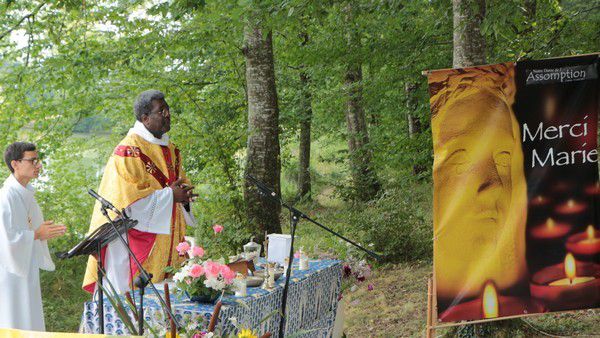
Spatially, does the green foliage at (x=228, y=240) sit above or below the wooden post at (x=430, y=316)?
above

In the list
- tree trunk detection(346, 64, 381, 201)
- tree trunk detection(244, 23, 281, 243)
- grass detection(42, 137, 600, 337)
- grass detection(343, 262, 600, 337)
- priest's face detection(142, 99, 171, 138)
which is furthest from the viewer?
tree trunk detection(346, 64, 381, 201)

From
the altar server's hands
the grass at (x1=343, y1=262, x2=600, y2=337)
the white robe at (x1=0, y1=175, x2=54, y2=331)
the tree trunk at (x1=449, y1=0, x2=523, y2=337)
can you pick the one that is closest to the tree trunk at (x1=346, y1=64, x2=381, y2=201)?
the grass at (x1=343, y1=262, x2=600, y2=337)

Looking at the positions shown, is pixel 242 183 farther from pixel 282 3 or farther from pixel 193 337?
pixel 193 337

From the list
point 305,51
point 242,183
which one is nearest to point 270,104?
point 242,183

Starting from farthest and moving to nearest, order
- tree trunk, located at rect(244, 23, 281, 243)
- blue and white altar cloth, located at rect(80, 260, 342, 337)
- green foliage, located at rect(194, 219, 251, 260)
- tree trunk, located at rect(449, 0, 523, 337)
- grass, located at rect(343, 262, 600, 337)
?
tree trunk, located at rect(244, 23, 281, 243)
green foliage, located at rect(194, 219, 251, 260)
grass, located at rect(343, 262, 600, 337)
tree trunk, located at rect(449, 0, 523, 337)
blue and white altar cloth, located at rect(80, 260, 342, 337)

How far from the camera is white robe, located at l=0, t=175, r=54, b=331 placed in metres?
5.57

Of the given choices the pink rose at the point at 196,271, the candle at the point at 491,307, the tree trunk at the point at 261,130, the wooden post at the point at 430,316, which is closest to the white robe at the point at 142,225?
the pink rose at the point at 196,271

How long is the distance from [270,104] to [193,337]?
590 cm

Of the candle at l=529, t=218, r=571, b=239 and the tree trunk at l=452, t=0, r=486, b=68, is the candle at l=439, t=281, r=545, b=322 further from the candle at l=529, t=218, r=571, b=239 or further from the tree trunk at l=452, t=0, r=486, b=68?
the tree trunk at l=452, t=0, r=486, b=68

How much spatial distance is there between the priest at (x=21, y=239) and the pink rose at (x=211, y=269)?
174 centimetres

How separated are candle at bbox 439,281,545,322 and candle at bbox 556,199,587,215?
2.11 ft

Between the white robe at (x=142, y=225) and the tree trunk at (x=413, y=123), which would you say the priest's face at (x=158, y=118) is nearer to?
the white robe at (x=142, y=225)

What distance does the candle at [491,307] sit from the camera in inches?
193

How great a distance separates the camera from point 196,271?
4.19 meters
